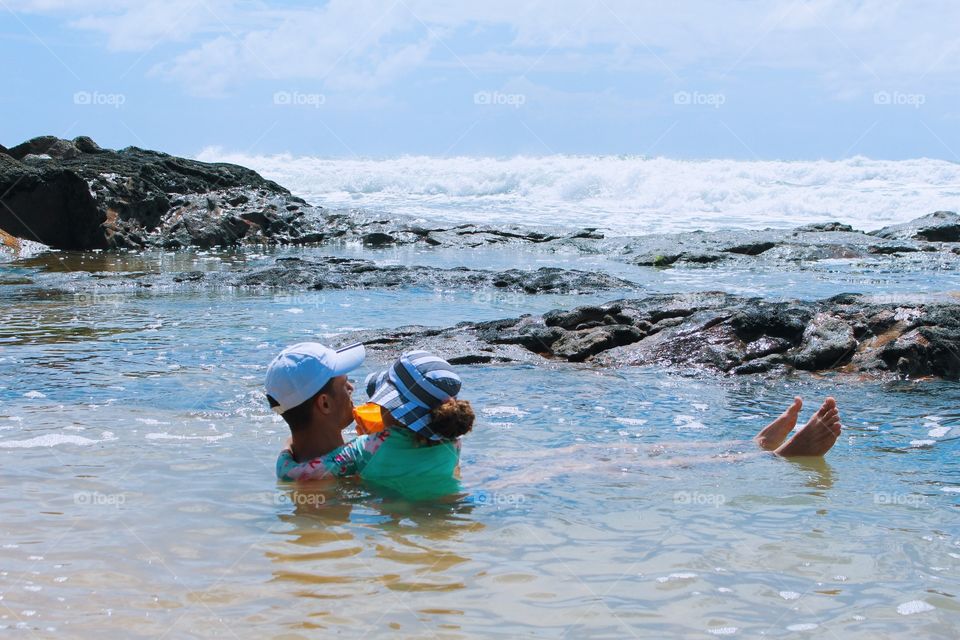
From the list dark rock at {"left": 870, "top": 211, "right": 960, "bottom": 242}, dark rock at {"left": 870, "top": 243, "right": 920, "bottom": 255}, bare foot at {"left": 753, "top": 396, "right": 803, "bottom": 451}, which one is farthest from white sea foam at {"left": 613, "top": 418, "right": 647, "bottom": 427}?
dark rock at {"left": 870, "top": 211, "right": 960, "bottom": 242}

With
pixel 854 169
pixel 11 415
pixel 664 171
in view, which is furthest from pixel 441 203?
pixel 11 415

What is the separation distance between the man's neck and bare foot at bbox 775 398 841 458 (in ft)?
8.19

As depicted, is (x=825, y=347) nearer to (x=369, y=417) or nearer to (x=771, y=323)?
(x=771, y=323)

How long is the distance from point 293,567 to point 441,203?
35.8 m

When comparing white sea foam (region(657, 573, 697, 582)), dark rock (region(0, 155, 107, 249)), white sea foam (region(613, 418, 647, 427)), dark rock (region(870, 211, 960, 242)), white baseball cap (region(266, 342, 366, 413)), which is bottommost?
white sea foam (region(657, 573, 697, 582))

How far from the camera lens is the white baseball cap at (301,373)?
4.57 metres

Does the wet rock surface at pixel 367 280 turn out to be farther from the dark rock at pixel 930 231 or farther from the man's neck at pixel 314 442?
the dark rock at pixel 930 231

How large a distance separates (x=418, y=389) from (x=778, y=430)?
7.39 ft

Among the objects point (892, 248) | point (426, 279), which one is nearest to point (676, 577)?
point (426, 279)

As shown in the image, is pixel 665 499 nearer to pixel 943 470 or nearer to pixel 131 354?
pixel 943 470

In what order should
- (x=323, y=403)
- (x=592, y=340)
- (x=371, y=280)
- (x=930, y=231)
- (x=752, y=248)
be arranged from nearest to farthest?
(x=323, y=403), (x=592, y=340), (x=371, y=280), (x=752, y=248), (x=930, y=231)

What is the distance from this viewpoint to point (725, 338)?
8312 millimetres

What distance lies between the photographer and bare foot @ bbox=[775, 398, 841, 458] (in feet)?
17.6

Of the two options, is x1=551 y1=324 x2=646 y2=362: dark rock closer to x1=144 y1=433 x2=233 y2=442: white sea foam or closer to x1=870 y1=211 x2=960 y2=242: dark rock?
x1=144 y1=433 x2=233 y2=442: white sea foam
